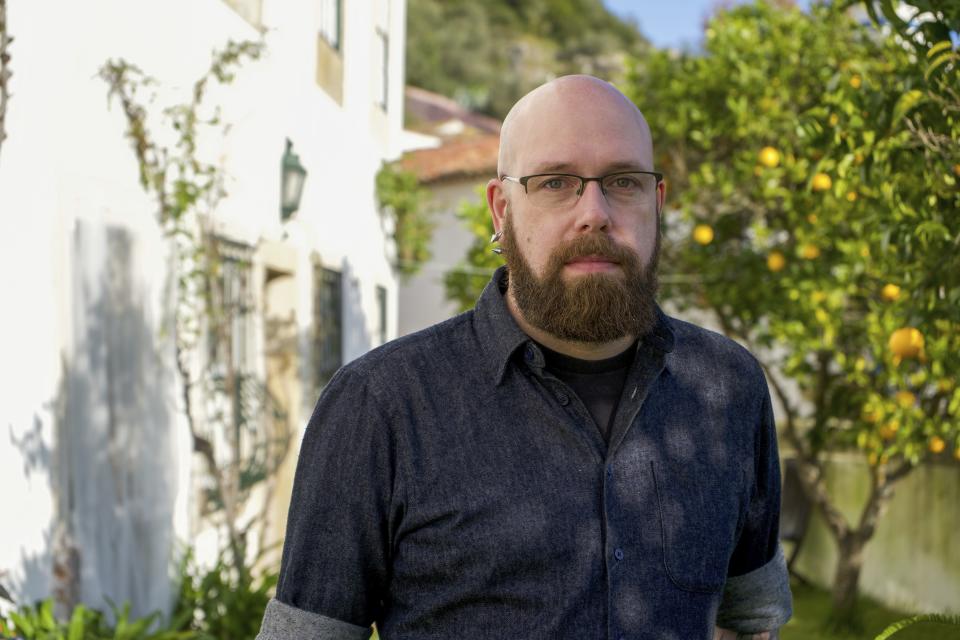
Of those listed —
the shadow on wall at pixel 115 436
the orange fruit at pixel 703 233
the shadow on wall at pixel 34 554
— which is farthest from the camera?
the orange fruit at pixel 703 233

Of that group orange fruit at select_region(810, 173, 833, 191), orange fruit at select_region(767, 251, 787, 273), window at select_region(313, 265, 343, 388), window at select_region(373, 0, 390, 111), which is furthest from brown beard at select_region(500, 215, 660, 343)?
window at select_region(373, 0, 390, 111)

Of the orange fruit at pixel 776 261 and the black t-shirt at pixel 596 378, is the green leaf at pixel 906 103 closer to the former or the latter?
the black t-shirt at pixel 596 378

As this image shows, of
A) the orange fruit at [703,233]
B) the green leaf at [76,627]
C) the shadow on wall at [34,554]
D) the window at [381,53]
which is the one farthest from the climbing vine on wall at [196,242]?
the window at [381,53]

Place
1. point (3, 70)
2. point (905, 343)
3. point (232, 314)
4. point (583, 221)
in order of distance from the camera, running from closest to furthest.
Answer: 1. point (583, 221)
2. point (3, 70)
3. point (905, 343)
4. point (232, 314)

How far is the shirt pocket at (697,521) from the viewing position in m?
1.91

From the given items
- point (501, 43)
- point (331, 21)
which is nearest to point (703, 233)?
point (331, 21)

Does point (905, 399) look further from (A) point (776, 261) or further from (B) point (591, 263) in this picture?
(B) point (591, 263)

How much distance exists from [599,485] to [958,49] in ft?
5.06

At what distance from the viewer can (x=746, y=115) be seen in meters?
7.62

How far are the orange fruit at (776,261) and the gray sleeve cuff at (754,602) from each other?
535 centimetres

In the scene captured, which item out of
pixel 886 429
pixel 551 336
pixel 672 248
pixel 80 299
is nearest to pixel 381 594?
pixel 551 336

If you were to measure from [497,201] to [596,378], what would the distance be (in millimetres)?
380

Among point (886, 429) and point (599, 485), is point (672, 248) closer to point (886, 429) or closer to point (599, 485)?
point (886, 429)

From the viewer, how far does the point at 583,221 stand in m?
1.93
